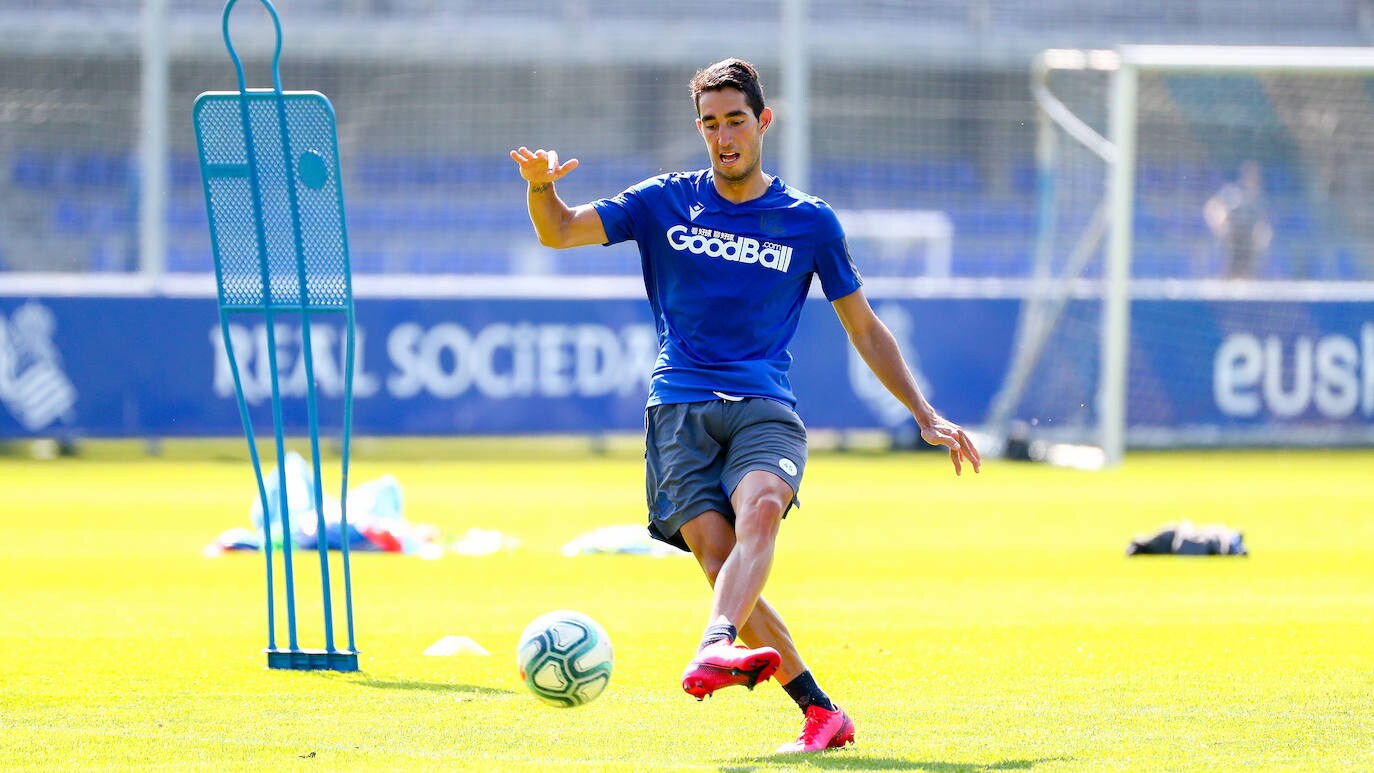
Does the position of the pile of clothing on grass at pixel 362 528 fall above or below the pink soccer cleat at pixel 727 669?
below

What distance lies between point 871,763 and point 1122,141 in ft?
50.3

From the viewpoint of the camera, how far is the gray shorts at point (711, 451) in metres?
5.60

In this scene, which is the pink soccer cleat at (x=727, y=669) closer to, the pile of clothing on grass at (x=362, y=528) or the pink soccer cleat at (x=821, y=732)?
the pink soccer cleat at (x=821, y=732)

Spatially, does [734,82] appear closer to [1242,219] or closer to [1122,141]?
[1122,141]

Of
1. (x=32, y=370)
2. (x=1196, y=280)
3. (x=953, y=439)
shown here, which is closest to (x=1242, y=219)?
(x=1196, y=280)

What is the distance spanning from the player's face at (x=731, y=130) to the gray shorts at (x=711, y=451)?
70 cm

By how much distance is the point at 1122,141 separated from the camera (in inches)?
773

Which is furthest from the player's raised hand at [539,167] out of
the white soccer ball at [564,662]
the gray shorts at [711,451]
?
the white soccer ball at [564,662]

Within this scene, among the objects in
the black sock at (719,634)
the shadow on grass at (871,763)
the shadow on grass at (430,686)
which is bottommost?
the shadow on grass at (430,686)

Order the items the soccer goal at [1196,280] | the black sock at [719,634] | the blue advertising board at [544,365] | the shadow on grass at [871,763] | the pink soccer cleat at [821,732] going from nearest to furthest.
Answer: the black sock at [719,634] < the shadow on grass at [871,763] < the pink soccer cleat at [821,732] < the blue advertising board at [544,365] < the soccer goal at [1196,280]

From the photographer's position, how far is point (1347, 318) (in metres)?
21.0

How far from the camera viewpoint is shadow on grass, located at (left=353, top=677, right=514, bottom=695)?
6.72 m

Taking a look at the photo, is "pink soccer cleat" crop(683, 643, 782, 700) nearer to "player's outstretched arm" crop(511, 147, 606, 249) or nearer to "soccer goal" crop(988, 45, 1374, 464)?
"player's outstretched arm" crop(511, 147, 606, 249)

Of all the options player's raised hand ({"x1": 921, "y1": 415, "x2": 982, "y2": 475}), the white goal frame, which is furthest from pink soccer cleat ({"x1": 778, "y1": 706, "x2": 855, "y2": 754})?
the white goal frame
